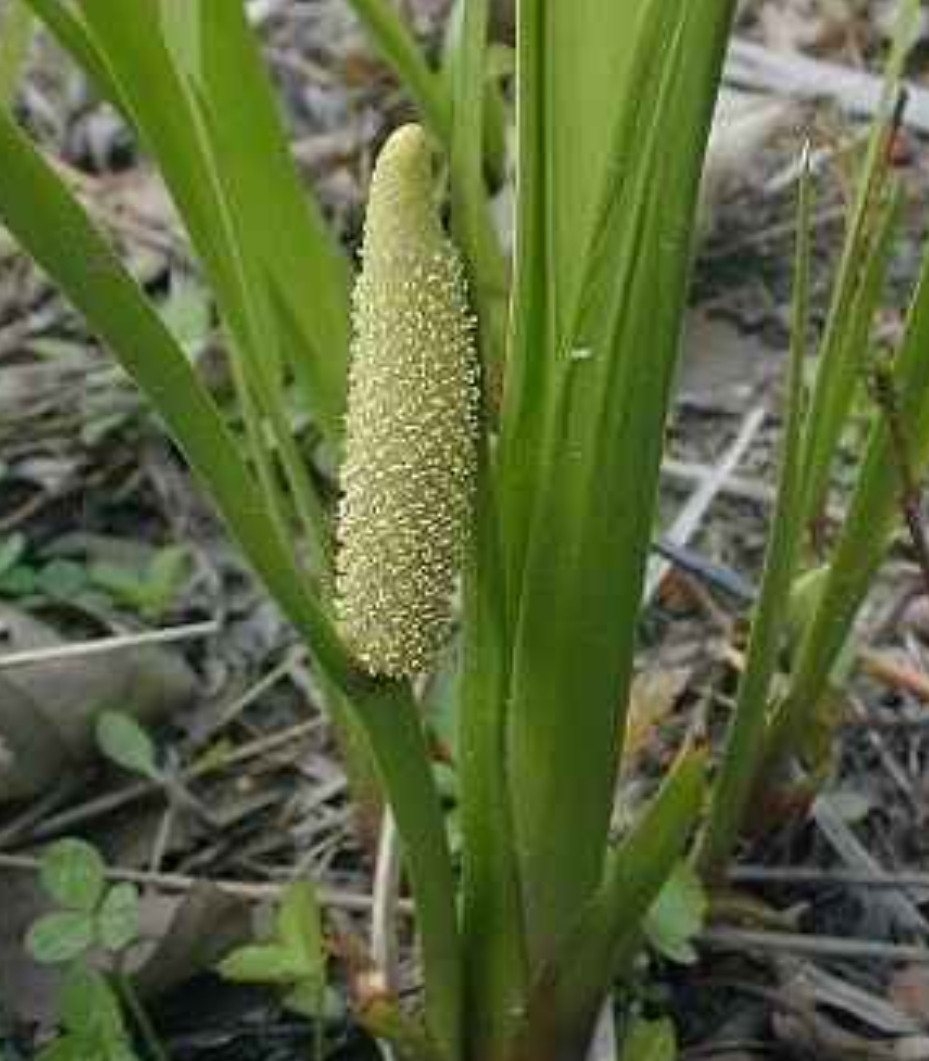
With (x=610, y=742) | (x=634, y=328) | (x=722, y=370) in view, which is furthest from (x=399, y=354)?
(x=722, y=370)

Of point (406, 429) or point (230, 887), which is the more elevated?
point (406, 429)

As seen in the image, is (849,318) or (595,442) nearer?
(595,442)

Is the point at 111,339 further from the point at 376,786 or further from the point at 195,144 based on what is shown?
the point at 376,786

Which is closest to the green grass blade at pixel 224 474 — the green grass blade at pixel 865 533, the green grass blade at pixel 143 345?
the green grass blade at pixel 143 345

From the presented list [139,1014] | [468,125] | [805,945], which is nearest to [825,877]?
[805,945]

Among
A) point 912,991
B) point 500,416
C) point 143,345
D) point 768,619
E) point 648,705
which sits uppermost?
point 143,345

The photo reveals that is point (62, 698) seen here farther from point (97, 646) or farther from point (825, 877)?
A: point (825, 877)

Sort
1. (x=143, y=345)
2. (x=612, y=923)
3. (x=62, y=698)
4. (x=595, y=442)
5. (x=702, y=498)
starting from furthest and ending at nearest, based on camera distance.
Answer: (x=702, y=498), (x=62, y=698), (x=612, y=923), (x=595, y=442), (x=143, y=345)

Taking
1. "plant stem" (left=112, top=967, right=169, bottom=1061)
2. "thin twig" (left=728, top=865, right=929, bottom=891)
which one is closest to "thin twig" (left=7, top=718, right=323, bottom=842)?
"plant stem" (left=112, top=967, right=169, bottom=1061)

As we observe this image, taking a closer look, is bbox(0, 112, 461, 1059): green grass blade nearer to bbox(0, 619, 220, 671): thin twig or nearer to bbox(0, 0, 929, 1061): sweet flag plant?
bbox(0, 0, 929, 1061): sweet flag plant
